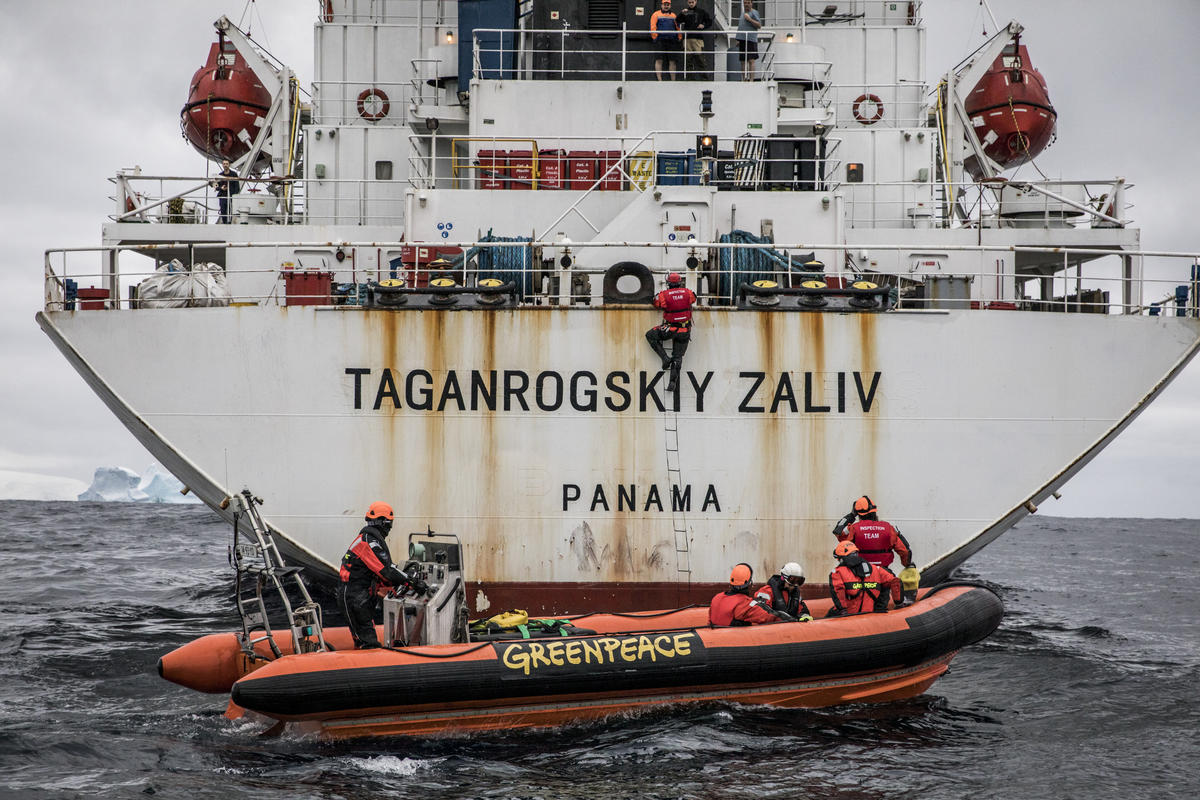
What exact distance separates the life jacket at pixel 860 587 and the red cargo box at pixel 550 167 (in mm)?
6250

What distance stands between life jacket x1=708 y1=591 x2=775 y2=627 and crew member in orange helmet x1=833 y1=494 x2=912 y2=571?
1.27 metres

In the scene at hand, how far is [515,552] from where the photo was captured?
1117cm

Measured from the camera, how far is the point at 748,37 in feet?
56.6

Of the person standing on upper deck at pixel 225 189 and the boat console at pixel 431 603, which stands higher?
the person standing on upper deck at pixel 225 189

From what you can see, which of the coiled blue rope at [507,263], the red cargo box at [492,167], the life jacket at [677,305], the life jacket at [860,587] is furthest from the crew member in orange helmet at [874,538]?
the red cargo box at [492,167]

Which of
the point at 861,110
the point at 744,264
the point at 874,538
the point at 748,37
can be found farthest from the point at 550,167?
the point at 861,110

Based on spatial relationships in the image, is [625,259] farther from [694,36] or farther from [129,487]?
[129,487]

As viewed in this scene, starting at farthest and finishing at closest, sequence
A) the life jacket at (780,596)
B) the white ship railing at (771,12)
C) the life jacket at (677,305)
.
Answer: the white ship railing at (771,12) → the life jacket at (677,305) → the life jacket at (780,596)

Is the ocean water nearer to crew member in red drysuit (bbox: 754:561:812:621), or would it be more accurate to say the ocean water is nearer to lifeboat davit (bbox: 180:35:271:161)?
crew member in red drysuit (bbox: 754:561:812:621)

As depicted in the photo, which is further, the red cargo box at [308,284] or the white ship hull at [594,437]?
the red cargo box at [308,284]

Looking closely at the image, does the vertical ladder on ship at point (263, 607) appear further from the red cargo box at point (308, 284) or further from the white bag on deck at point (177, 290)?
the white bag on deck at point (177, 290)

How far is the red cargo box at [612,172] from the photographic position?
13.8 meters

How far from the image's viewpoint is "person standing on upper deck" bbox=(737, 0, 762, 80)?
55.1ft

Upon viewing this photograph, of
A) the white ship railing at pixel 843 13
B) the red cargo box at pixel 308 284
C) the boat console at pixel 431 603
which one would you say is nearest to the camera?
the boat console at pixel 431 603
